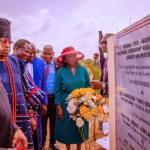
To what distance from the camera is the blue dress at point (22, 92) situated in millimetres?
1806

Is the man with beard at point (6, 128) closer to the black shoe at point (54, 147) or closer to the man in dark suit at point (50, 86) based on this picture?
the man in dark suit at point (50, 86)

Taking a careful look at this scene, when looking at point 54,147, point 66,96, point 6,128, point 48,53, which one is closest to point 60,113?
point 66,96

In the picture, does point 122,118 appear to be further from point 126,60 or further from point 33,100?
point 33,100

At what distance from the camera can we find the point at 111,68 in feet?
4.43

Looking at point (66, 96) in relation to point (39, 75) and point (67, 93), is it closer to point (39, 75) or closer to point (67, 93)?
point (67, 93)

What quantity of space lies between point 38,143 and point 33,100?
0.91 metres

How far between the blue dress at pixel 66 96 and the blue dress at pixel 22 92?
74 centimetres

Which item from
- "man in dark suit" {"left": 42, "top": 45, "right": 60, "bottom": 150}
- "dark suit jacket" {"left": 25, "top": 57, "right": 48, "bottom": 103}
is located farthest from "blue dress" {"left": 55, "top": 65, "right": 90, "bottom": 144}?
"man in dark suit" {"left": 42, "top": 45, "right": 60, "bottom": 150}

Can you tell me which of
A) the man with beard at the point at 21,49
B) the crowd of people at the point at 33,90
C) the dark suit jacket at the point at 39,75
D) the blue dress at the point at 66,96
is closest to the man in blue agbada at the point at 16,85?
the crowd of people at the point at 33,90

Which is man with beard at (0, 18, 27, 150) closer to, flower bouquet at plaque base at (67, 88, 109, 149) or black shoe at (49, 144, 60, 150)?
flower bouquet at plaque base at (67, 88, 109, 149)

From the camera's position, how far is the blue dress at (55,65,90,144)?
9.41 ft

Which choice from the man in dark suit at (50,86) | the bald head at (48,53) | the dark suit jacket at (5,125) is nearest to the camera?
the dark suit jacket at (5,125)

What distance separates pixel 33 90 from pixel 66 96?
2.80ft

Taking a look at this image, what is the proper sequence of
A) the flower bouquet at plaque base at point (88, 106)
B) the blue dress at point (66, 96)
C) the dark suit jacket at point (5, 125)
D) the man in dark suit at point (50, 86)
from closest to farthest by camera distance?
the dark suit jacket at point (5, 125)
the flower bouquet at plaque base at point (88, 106)
the blue dress at point (66, 96)
the man in dark suit at point (50, 86)
